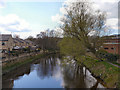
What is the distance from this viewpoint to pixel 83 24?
56.4 feet

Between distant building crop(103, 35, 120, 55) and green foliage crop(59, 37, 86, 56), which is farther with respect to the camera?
distant building crop(103, 35, 120, 55)

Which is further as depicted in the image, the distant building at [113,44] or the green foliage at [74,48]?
the distant building at [113,44]

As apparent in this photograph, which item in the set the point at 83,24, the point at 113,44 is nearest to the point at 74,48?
the point at 83,24

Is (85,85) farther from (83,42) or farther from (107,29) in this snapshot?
(107,29)

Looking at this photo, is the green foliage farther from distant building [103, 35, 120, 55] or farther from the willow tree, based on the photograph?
distant building [103, 35, 120, 55]

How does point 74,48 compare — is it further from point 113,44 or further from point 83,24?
point 113,44

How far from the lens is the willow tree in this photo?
1762 cm

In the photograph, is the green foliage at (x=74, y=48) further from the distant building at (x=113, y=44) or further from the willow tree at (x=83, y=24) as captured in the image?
the distant building at (x=113, y=44)

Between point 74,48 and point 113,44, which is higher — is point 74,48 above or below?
below

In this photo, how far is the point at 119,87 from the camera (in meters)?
9.55

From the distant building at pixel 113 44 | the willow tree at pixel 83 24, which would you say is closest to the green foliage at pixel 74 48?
the willow tree at pixel 83 24

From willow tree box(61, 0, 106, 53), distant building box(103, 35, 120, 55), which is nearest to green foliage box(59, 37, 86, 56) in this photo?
willow tree box(61, 0, 106, 53)

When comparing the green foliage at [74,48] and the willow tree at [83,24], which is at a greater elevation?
the willow tree at [83,24]

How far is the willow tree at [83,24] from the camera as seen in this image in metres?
17.6
